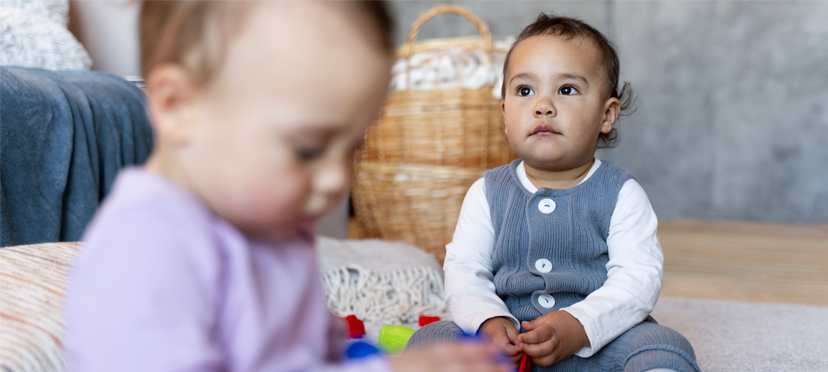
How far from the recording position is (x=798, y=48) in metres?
2.88

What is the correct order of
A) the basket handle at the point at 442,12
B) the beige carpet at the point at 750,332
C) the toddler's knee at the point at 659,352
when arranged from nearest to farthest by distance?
the toddler's knee at the point at 659,352
the beige carpet at the point at 750,332
the basket handle at the point at 442,12

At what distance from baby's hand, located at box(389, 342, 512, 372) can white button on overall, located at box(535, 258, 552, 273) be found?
53 centimetres

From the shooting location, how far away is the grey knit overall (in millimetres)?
926

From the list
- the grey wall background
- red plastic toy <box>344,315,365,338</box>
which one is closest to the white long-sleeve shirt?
red plastic toy <box>344,315,365,338</box>

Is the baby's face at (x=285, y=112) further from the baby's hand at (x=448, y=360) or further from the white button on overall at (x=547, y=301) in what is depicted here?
the white button on overall at (x=547, y=301)

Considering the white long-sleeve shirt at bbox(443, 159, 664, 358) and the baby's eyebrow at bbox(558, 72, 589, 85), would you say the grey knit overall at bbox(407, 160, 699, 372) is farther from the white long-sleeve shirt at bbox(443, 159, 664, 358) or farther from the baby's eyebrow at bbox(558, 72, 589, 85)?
the baby's eyebrow at bbox(558, 72, 589, 85)

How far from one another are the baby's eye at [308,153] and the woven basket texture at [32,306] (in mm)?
410

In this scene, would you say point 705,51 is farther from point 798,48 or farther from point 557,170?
point 557,170

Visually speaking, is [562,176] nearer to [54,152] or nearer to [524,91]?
[524,91]

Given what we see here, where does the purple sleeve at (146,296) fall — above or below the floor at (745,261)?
above

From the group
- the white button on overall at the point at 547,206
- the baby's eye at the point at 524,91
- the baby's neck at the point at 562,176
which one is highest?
the baby's eye at the point at 524,91

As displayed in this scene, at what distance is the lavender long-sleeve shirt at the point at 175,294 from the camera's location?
38 cm

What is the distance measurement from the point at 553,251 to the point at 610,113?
0.84ft

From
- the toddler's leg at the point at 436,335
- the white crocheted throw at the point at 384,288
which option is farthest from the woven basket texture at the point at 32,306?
the white crocheted throw at the point at 384,288
